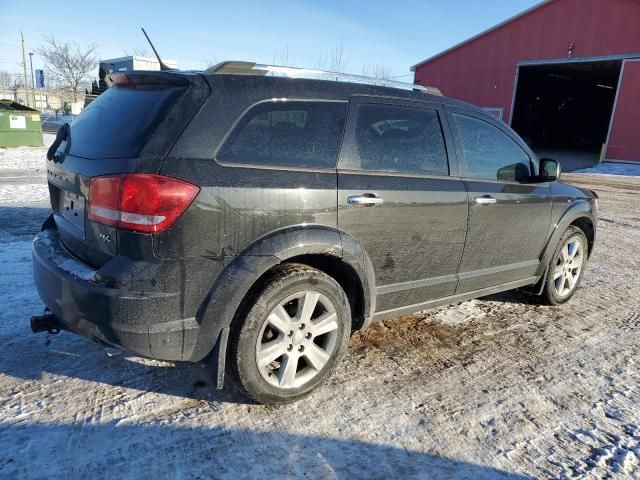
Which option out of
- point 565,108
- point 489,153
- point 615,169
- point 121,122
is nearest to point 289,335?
point 121,122

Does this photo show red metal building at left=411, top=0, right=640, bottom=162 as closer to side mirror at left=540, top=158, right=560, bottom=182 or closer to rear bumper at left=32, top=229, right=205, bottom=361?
side mirror at left=540, top=158, right=560, bottom=182

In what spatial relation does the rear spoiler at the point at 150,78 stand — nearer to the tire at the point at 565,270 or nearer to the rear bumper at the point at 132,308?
the rear bumper at the point at 132,308

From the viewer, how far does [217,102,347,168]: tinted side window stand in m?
2.61

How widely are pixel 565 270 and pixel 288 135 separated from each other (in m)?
3.31

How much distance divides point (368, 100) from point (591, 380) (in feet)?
7.85

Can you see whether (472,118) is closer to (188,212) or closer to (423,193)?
(423,193)

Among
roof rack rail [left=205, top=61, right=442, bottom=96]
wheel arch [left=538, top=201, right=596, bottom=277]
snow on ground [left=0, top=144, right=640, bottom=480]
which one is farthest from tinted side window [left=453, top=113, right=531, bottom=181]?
snow on ground [left=0, top=144, right=640, bottom=480]

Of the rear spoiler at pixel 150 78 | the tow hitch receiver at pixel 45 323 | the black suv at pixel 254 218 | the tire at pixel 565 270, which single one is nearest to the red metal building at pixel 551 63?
the tire at pixel 565 270

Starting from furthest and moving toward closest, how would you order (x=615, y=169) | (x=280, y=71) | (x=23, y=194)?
(x=615, y=169), (x=23, y=194), (x=280, y=71)

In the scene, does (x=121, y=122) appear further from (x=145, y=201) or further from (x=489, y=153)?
(x=489, y=153)

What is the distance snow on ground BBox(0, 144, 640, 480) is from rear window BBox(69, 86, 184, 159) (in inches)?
51.9

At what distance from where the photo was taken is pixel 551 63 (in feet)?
76.8

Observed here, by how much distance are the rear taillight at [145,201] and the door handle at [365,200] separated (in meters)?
0.97

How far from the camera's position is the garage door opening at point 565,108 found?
27.8 meters
